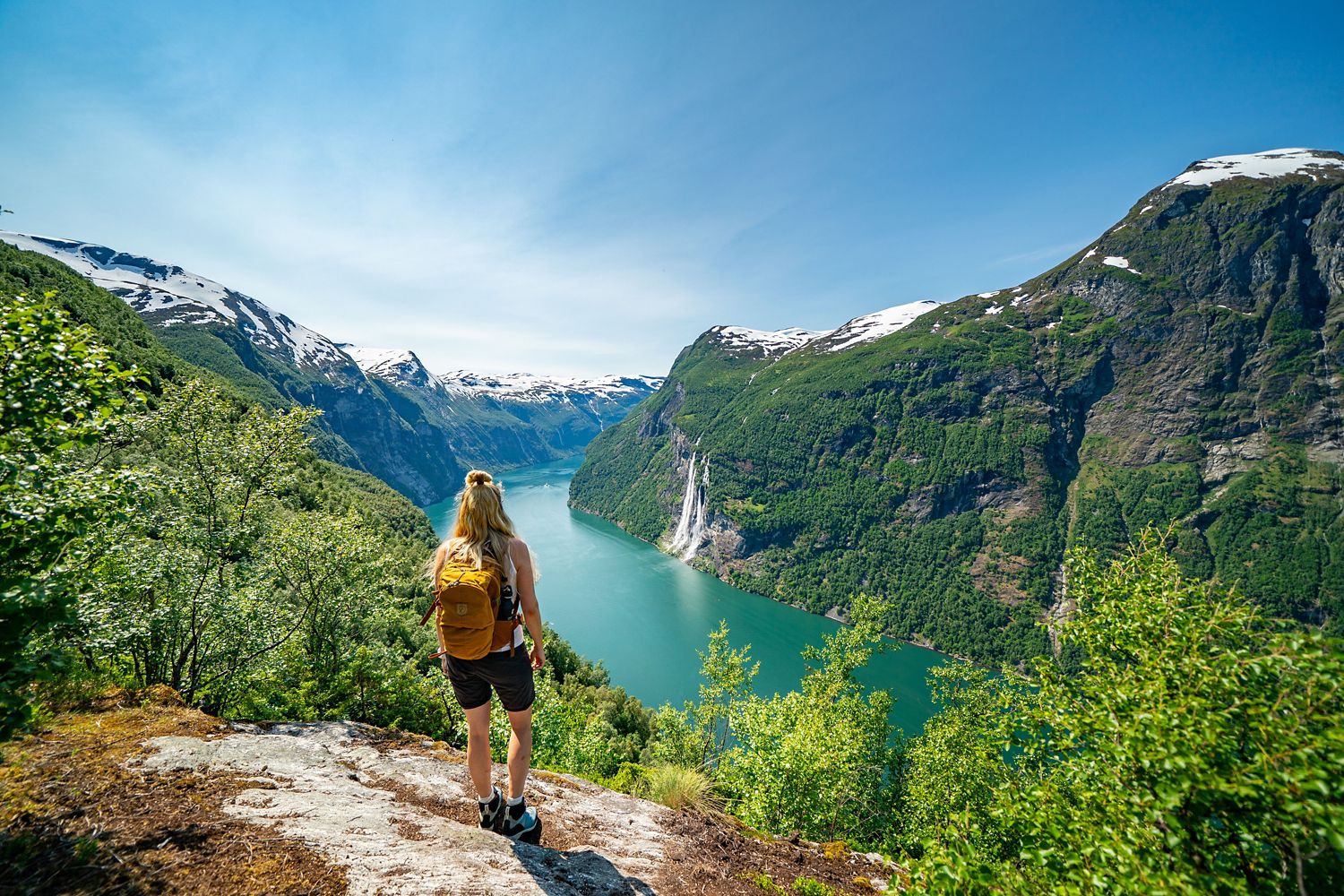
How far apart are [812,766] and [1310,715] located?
46.7 ft

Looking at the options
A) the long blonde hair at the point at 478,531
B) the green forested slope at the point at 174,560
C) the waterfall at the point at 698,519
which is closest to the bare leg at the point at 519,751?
the long blonde hair at the point at 478,531

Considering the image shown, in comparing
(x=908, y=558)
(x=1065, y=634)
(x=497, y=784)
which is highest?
(x=1065, y=634)

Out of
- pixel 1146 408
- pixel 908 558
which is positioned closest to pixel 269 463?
pixel 908 558

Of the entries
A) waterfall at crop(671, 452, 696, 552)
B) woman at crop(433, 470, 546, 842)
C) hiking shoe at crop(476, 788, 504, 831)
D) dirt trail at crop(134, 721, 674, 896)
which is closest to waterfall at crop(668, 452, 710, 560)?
waterfall at crop(671, 452, 696, 552)

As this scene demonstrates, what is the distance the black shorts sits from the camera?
4387 mm

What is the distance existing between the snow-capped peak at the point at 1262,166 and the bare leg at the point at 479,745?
25683 cm

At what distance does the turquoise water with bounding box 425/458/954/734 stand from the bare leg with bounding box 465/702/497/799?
58.9 metres

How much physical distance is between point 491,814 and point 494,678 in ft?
6.00

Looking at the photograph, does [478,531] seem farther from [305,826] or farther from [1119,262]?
[1119,262]

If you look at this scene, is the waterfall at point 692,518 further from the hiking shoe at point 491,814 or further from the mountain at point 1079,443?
the hiking shoe at point 491,814

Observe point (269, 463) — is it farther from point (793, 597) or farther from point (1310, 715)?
point (793, 597)

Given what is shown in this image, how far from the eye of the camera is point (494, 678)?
4.41 meters

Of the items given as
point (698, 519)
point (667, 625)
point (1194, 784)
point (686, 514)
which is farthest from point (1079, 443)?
point (1194, 784)

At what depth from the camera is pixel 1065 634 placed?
26.7ft
